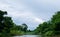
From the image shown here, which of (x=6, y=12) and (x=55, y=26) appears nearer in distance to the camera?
(x=6, y=12)

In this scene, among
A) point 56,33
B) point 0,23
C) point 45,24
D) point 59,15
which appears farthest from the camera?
point 45,24

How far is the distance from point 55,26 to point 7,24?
15859 millimetres

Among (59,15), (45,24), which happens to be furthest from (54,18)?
(45,24)

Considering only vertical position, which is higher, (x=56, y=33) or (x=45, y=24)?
(x=45, y=24)

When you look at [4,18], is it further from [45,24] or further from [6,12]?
[45,24]

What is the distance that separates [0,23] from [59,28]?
64.9 feet

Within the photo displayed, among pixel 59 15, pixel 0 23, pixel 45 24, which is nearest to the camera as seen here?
pixel 0 23

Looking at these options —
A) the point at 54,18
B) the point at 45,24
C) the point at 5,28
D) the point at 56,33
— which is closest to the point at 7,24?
the point at 5,28

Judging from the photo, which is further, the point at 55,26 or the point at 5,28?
the point at 55,26

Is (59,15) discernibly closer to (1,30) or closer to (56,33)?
(56,33)

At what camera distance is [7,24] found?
68.1 m

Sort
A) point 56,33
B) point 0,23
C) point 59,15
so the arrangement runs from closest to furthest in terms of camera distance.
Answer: point 0,23 < point 56,33 < point 59,15

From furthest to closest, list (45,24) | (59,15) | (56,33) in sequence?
1. (45,24)
2. (59,15)
3. (56,33)

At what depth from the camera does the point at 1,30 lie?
2574 inches
